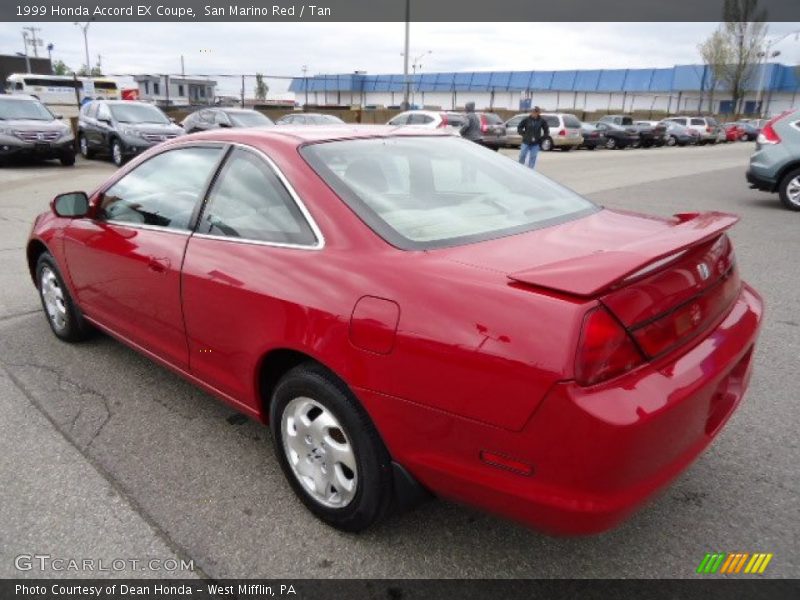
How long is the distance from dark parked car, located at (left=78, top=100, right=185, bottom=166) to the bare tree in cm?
5892

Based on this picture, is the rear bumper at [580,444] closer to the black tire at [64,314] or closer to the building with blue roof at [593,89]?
the black tire at [64,314]

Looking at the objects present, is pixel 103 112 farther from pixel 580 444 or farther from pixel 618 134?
pixel 618 134

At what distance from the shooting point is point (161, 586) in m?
2.21

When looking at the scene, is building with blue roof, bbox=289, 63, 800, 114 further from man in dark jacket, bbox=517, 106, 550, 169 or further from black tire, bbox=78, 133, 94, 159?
man in dark jacket, bbox=517, 106, 550, 169

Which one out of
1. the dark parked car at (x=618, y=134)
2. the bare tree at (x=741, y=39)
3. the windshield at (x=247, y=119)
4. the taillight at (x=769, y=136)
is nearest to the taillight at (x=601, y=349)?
the taillight at (x=769, y=136)

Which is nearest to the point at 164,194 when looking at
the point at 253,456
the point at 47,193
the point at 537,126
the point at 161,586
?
the point at 253,456

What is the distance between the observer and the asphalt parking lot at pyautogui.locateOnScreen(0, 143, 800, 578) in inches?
91.9

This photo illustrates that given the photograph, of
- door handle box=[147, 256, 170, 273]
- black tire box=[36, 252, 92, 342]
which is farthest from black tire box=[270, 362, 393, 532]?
black tire box=[36, 252, 92, 342]

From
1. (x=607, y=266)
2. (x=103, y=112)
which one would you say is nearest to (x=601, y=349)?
(x=607, y=266)

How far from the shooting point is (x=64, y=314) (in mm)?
4254

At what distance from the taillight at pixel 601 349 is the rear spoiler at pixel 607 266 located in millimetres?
83

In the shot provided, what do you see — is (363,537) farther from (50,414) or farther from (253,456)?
(50,414)

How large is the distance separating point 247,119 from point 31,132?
531cm

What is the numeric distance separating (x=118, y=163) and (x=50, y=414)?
15.0m
